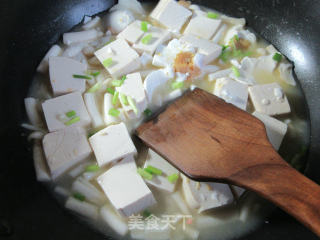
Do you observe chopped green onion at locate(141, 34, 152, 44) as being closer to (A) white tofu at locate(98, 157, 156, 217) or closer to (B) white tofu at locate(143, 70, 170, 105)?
(B) white tofu at locate(143, 70, 170, 105)

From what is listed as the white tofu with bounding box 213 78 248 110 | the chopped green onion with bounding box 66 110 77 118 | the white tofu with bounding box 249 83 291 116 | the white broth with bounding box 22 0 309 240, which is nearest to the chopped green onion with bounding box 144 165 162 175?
the white broth with bounding box 22 0 309 240

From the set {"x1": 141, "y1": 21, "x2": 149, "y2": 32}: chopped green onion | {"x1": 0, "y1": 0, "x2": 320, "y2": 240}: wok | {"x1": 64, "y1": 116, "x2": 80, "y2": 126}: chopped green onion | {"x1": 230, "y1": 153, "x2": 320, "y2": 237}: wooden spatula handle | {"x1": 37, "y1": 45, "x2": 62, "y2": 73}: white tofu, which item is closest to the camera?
{"x1": 230, "y1": 153, "x2": 320, "y2": 237}: wooden spatula handle

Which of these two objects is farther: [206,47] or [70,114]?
[206,47]

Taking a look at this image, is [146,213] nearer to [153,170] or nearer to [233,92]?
[153,170]

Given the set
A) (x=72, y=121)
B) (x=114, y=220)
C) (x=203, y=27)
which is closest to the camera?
(x=114, y=220)

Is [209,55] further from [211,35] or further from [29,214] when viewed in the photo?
[29,214]

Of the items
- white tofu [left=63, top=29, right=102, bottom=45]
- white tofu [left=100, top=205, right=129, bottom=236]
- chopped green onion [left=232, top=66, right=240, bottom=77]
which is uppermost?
white tofu [left=63, top=29, right=102, bottom=45]

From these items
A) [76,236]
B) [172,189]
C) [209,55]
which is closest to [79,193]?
[76,236]

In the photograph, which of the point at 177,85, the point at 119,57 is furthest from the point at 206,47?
the point at 119,57
